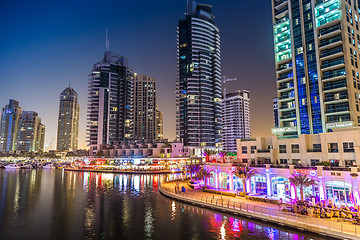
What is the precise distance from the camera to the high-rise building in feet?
206

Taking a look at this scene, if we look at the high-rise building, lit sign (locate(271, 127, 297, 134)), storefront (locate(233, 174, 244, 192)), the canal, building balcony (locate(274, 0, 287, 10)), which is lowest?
the canal

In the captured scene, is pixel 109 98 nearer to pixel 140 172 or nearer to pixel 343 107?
pixel 140 172

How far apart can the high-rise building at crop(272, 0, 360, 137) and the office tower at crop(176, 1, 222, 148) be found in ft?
288

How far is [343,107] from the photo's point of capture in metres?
62.2

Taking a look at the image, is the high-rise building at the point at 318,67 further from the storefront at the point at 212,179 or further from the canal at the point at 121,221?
the canal at the point at 121,221

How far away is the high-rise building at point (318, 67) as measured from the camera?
206 ft

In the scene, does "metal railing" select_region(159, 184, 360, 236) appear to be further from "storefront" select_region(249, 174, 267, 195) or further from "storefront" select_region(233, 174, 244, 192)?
"storefront" select_region(233, 174, 244, 192)

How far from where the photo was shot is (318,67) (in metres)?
66.8

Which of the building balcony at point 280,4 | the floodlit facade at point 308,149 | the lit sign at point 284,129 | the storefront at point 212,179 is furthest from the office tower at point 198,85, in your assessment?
the storefront at point 212,179

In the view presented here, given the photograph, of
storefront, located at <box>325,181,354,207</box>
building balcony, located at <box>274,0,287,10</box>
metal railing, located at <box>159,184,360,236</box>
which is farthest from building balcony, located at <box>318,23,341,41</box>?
metal railing, located at <box>159,184,360,236</box>

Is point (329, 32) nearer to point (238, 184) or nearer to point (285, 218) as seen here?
point (238, 184)

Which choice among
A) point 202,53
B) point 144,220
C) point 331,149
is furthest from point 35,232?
point 202,53

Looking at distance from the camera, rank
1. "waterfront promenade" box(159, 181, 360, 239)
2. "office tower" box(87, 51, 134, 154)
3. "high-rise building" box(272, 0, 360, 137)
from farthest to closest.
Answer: "office tower" box(87, 51, 134, 154) → "high-rise building" box(272, 0, 360, 137) → "waterfront promenade" box(159, 181, 360, 239)

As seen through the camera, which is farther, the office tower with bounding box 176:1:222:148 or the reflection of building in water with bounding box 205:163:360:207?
the office tower with bounding box 176:1:222:148
